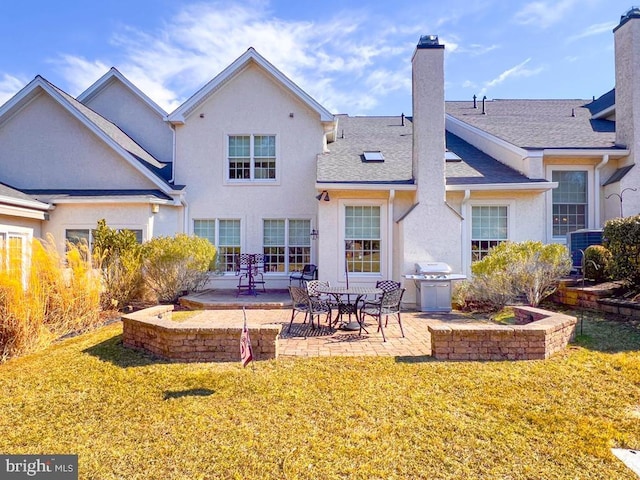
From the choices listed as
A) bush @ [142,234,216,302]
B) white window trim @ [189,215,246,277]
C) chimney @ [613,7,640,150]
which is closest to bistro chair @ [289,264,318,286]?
white window trim @ [189,215,246,277]

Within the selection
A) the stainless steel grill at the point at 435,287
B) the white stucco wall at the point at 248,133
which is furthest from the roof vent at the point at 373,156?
the stainless steel grill at the point at 435,287

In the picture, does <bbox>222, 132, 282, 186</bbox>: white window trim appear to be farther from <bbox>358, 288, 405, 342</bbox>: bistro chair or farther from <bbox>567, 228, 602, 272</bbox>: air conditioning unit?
<bbox>567, 228, 602, 272</bbox>: air conditioning unit

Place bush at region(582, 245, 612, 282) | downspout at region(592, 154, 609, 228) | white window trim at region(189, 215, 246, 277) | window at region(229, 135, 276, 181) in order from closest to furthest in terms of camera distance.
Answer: bush at region(582, 245, 612, 282) → downspout at region(592, 154, 609, 228) → white window trim at region(189, 215, 246, 277) → window at region(229, 135, 276, 181)

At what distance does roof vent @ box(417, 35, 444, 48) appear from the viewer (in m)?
10.1

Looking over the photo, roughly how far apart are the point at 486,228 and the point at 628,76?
670 cm

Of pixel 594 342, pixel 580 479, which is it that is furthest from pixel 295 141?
pixel 580 479

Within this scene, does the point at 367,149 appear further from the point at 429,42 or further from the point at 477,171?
the point at 429,42

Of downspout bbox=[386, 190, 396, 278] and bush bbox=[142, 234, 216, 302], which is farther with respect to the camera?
downspout bbox=[386, 190, 396, 278]

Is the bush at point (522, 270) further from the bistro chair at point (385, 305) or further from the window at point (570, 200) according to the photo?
the window at point (570, 200)

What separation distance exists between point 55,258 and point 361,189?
24.6 ft

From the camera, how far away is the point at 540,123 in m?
13.6

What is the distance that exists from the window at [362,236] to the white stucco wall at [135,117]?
942 cm

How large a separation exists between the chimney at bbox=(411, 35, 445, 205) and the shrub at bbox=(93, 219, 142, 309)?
8124 mm

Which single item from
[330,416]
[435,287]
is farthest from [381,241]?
[330,416]
